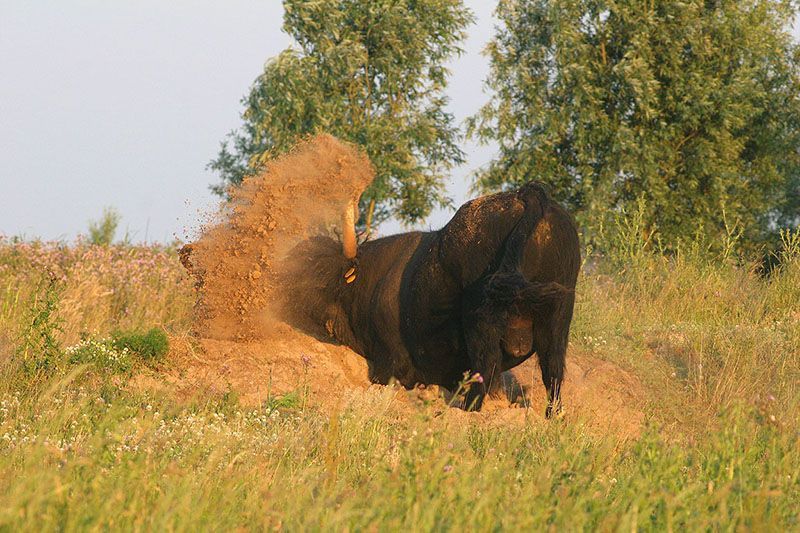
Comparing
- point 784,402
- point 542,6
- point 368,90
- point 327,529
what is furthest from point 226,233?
point 368,90

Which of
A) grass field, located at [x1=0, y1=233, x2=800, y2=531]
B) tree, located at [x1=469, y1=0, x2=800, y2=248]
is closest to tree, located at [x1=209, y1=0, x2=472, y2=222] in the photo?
tree, located at [x1=469, y1=0, x2=800, y2=248]

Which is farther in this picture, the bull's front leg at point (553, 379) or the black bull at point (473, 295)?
the bull's front leg at point (553, 379)

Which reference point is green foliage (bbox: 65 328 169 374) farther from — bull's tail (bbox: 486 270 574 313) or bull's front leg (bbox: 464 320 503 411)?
bull's tail (bbox: 486 270 574 313)

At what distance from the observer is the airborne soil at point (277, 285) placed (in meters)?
8.41

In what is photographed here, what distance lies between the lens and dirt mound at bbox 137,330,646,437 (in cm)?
733

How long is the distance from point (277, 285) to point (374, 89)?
959 inches

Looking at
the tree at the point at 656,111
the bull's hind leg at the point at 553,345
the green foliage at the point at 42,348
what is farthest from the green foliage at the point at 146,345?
the tree at the point at 656,111

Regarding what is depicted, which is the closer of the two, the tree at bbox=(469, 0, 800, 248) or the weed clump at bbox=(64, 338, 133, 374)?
the weed clump at bbox=(64, 338, 133, 374)

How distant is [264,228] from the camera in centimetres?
875

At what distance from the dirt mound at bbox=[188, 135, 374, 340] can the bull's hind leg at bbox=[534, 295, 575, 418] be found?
2378 millimetres

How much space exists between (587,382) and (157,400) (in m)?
3.77

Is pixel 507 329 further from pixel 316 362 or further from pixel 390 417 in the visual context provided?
pixel 316 362

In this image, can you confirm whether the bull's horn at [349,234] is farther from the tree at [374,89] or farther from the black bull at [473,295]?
the tree at [374,89]

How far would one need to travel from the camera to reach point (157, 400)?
22.6 ft
